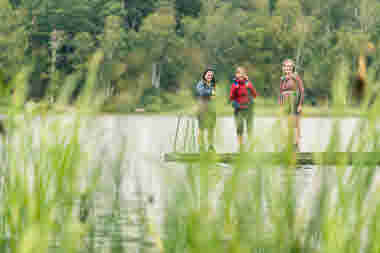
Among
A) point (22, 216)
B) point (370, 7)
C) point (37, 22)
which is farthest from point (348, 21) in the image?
point (22, 216)

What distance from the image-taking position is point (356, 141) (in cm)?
252

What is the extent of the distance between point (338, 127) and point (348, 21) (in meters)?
80.2

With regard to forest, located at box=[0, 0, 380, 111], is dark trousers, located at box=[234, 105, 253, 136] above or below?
below

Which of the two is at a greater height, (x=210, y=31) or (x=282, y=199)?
(x=210, y=31)

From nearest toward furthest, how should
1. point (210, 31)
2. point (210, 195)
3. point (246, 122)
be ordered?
1. point (210, 195)
2. point (246, 122)
3. point (210, 31)

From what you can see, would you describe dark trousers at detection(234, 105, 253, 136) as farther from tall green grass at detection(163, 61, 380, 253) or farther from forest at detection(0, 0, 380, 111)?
forest at detection(0, 0, 380, 111)

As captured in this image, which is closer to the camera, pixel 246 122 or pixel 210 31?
pixel 246 122

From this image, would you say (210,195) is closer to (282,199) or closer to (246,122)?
(282,199)

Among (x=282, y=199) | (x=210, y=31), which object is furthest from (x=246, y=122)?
(x=210, y=31)

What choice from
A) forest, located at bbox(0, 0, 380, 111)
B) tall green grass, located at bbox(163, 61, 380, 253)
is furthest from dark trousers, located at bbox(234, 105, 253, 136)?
forest, located at bbox(0, 0, 380, 111)

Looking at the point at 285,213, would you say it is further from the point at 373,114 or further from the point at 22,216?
the point at 22,216

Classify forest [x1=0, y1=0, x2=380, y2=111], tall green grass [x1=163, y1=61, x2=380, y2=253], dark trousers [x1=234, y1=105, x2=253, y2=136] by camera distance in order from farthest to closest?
forest [x1=0, y1=0, x2=380, y2=111]
dark trousers [x1=234, y1=105, x2=253, y2=136]
tall green grass [x1=163, y1=61, x2=380, y2=253]

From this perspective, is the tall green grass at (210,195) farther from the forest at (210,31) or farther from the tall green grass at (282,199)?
the forest at (210,31)

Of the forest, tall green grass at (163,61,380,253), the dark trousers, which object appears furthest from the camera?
the forest
